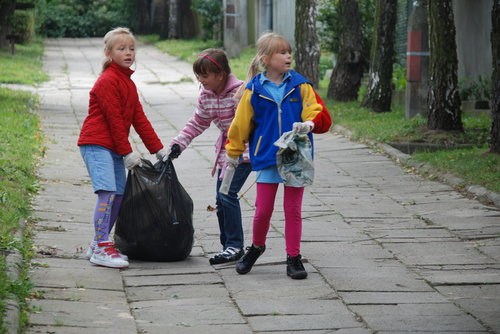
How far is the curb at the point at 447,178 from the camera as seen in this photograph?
7.99m

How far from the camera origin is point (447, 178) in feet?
29.6

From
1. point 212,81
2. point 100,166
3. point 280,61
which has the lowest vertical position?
point 100,166

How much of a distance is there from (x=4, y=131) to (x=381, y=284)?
6.92 meters

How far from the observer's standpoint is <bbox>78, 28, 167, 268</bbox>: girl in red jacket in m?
5.89

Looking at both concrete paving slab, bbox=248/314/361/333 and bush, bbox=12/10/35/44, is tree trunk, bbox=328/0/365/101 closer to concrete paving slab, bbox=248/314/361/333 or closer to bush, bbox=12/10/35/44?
concrete paving slab, bbox=248/314/361/333

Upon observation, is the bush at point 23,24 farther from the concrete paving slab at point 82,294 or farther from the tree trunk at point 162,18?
the concrete paving slab at point 82,294

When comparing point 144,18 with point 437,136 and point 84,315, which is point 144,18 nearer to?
point 437,136

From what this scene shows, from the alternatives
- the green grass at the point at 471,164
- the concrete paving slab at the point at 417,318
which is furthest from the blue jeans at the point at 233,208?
the green grass at the point at 471,164

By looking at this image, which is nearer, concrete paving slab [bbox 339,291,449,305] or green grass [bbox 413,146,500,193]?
concrete paving slab [bbox 339,291,449,305]

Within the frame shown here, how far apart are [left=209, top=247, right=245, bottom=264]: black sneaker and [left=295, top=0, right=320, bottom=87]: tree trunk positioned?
10625 millimetres

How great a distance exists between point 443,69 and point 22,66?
1403 cm

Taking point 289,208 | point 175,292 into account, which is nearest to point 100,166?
point 175,292

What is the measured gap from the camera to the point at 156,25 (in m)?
41.0

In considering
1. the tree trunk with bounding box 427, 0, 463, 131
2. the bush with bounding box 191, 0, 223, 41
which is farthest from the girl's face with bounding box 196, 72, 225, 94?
Answer: the bush with bounding box 191, 0, 223, 41
